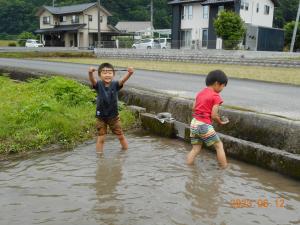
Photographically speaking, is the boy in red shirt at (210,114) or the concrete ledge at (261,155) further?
the boy in red shirt at (210,114)

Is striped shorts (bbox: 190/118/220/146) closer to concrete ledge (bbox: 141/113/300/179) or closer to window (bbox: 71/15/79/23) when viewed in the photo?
concrete ledge (bbox: 141/113/300/179)

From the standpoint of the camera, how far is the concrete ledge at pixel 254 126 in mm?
4703

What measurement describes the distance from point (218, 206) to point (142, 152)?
211cm

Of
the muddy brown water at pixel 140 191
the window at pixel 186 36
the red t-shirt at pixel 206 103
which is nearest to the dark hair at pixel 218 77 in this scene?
the red t-shirt at pixel 206 103

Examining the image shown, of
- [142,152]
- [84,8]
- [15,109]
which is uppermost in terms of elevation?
[84,8]

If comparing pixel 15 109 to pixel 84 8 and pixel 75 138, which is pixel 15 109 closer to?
pixel 75 138

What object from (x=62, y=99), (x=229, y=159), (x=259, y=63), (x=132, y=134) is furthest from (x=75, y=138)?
(x=259, y=63)

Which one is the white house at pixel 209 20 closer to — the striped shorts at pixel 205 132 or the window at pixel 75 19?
the window at pixel 75 19

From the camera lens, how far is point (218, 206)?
355 centimetres

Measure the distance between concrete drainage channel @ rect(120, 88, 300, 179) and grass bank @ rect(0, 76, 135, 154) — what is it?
90cm

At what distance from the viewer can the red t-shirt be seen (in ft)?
15.4

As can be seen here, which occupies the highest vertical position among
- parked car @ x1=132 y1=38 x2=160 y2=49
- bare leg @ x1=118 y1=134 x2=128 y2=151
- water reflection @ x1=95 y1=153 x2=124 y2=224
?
parked car @ x1=132 y1=38 x2=160 y2=49

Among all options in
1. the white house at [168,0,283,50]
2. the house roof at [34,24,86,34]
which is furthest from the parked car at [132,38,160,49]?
the house roof at [34,24,86,34]

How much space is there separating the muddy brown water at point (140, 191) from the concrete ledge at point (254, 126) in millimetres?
493
